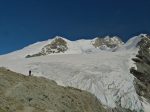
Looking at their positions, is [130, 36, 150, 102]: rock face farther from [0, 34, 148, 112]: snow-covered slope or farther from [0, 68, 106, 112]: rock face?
[0, 68, 106, 112]: rock face

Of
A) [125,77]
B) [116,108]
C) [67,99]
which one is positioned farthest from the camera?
[125,77]

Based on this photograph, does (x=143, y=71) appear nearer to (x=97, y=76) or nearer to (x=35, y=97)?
(x=97, y=76)

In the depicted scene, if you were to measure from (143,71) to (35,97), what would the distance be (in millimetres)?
43261

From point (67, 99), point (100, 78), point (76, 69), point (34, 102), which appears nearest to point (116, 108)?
point (100, 78)

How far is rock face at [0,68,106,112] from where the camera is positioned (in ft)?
105

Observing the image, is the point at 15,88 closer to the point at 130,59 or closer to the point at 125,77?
the point at 125,77

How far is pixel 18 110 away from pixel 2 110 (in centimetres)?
194

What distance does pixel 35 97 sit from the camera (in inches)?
1368

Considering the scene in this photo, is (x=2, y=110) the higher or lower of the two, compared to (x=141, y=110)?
higher

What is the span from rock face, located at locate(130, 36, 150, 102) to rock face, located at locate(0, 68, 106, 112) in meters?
25.1

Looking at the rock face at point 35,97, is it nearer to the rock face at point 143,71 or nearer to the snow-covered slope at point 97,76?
the snow-covered slope at point 97,76

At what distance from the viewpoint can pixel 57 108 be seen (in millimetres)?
35375

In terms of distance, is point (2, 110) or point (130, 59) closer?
point (2, 110)

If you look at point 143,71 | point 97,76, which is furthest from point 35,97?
point 143,71
